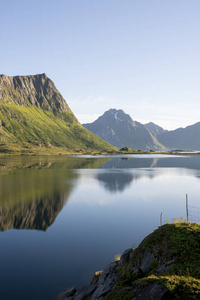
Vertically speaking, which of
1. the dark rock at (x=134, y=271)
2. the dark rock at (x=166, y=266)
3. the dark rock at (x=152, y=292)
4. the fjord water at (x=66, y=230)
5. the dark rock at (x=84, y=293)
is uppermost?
the dark rock at (x=152, y=292)

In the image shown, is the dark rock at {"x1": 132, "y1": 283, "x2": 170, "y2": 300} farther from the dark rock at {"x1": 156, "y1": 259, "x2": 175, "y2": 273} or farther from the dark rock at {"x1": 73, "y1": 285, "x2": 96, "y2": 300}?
the dark rock at {"x1": 73, "y1": 285, "x2": 96, "y2": 300}

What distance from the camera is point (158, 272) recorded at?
13.4 meters

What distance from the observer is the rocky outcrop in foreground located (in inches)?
A: 401

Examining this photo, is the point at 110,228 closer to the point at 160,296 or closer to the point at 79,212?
the point at 79,212

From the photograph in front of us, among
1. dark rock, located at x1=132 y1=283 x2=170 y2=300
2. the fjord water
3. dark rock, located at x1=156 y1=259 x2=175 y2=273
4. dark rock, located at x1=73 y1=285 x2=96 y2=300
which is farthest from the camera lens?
the fjord water

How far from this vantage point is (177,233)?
1565 centimetres

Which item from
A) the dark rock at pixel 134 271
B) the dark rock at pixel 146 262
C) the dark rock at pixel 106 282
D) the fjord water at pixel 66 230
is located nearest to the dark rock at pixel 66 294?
the fjord water at pixel 66 230

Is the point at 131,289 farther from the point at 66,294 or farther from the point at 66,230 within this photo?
the point at 66,230

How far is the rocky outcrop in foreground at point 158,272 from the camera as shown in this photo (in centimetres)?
1019

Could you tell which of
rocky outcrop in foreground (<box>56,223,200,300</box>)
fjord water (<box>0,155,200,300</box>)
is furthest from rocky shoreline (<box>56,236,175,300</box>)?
fjord water (<box>0,155,200,300</box>)

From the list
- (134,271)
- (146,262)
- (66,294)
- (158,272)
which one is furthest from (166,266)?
(66,294)

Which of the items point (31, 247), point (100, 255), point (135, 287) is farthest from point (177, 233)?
point (31, 247)

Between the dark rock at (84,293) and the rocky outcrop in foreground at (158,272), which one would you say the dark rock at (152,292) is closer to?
the rocky outcrop in foreground at (158,272)

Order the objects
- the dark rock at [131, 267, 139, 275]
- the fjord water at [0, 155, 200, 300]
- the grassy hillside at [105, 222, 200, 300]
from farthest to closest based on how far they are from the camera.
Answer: the fjord water at [0, 155, 200, 300], the dark rock at [131, 267, 139, 275], the grassy hillside at [105, 222, 200, 300]
